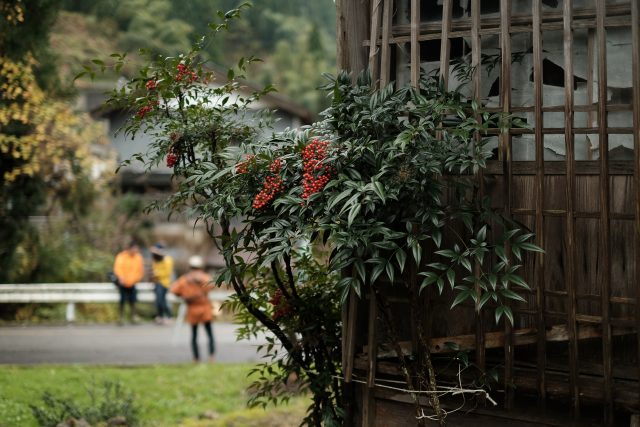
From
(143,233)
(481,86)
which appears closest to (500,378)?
(481,86)

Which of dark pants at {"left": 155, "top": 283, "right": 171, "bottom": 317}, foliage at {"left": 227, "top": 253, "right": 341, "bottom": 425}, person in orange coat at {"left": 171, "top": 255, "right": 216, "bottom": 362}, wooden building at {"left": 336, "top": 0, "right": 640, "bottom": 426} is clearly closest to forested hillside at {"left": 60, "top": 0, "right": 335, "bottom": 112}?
person in orange coat at {"left": 171, "top": 255, "right": 216, "bottom": 362}

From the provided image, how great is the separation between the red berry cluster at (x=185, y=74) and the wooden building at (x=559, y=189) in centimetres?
140

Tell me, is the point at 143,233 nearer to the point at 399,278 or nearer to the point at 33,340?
the point at 33,340

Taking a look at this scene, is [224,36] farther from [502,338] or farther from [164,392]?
[502,338]

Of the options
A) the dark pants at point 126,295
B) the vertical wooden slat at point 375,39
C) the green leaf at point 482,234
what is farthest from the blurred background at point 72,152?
the green leaf at point 482,234

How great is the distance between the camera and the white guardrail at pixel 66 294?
1646 centimetres

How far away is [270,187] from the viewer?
16.3 ft

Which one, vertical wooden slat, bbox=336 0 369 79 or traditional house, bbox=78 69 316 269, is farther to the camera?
traditional house, bbox=78 69 316 269

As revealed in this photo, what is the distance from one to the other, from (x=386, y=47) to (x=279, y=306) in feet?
6.84

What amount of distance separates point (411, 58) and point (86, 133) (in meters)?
13.8

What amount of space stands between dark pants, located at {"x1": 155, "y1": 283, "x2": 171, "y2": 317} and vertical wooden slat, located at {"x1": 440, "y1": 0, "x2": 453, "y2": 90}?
12.3 metres

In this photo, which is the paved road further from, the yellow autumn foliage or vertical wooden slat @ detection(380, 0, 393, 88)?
vertical wooden slat @ detection(380, 0, 393, 88)

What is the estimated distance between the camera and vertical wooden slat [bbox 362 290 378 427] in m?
5.17

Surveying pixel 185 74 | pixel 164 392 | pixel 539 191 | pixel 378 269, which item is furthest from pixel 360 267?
pixel 164 392
